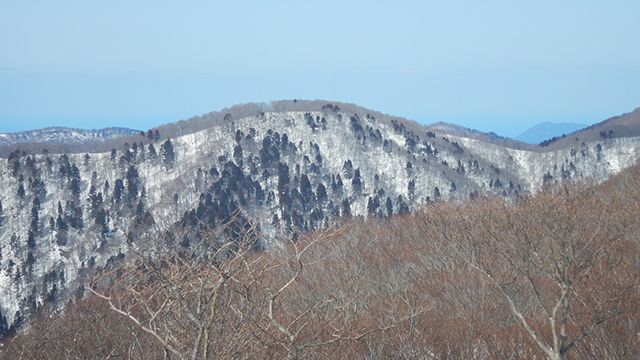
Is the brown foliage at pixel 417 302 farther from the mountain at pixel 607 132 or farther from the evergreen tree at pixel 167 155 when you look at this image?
the mountain at pixel 607 132

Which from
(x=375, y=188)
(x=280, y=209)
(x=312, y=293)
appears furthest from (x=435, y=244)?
(x=375, y=188)

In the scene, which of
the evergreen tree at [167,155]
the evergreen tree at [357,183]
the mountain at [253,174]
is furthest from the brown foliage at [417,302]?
the evergreen tree at [167,155]

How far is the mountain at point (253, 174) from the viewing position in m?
102

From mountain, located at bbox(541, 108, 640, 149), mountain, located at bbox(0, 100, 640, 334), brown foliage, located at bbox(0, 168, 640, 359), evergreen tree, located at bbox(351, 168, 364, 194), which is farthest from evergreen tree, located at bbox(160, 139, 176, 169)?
brown foliage, located at bbox(0, 168, 640, 359)

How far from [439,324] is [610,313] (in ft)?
19.5

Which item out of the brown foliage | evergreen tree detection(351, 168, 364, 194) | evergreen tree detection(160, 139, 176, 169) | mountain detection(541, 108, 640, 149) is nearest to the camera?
the brown foliage

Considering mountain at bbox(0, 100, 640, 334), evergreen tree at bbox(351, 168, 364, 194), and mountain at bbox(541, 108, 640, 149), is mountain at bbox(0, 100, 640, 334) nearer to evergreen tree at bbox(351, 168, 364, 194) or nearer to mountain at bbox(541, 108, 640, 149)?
evergreen tree at bbox(351, 168, 364, 194)

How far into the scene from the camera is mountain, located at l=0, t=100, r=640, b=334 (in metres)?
102

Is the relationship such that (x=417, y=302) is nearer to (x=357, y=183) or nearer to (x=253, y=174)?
(x=253, y=174)

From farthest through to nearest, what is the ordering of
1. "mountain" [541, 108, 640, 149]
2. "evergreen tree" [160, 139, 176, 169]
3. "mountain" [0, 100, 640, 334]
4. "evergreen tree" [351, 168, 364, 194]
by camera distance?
1. "mountain" [541, 108, 640, 149]
2. "evergreen tree" [160, 139, 176, 169]
3. "evergreen tree" [351, 168, 364, 194]
4. "mountain" [0, 100, 640, 334]

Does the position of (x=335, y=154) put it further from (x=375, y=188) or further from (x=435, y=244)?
(x=435, y=244)

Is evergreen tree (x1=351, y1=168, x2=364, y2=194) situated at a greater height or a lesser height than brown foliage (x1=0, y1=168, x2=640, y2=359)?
lesser

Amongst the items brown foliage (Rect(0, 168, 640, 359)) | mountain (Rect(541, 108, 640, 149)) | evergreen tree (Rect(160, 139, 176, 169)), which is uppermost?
brown foliage (Rect(0, 168, 640, 359))

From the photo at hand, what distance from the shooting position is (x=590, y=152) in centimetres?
13325
